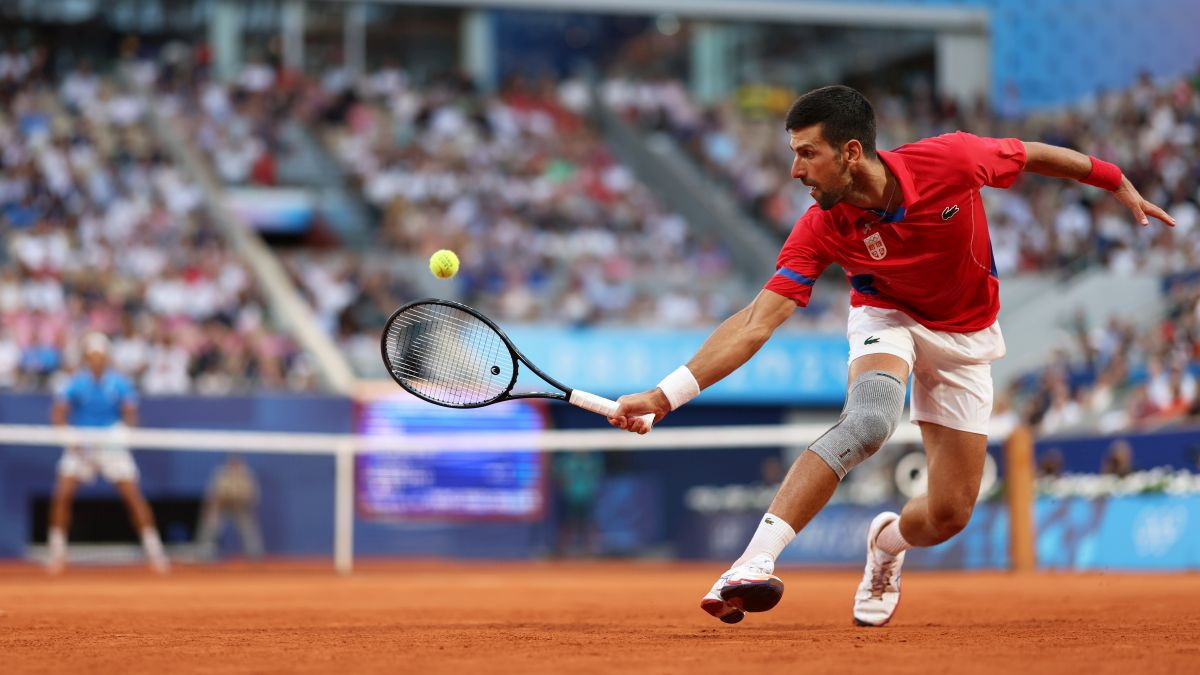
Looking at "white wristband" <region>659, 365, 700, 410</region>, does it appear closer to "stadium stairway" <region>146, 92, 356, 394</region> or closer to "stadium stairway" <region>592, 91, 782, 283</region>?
"stadium stairway" <region>146, 92, 356, 394</region>

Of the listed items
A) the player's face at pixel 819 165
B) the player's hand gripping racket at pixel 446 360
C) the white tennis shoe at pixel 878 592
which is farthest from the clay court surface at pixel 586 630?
the player's face at pixel 819 165

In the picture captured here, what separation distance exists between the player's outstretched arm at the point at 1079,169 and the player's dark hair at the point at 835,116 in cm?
88

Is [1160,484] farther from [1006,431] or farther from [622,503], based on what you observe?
[622,503]

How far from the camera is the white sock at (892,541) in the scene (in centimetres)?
647

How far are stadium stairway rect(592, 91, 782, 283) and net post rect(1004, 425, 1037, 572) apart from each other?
1045 cm

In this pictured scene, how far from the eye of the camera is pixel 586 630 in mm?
6234

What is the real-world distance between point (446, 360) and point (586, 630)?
1295mm

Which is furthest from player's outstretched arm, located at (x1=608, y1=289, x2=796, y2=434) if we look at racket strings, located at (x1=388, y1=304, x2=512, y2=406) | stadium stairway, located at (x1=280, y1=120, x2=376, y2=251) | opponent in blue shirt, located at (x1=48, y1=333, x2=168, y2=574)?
stadium stairway, located at (x1=280, y1=120, x2=376, y2=251)

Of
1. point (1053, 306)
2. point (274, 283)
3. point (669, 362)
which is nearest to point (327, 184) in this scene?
point (274, 283)

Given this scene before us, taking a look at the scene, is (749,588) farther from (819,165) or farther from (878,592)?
(819,165)

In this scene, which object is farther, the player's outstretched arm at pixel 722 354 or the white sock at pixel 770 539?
the player's outstretched arm at pixel 722 354

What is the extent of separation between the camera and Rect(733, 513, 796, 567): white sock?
17.6ft

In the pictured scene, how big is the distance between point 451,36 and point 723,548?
13.0 m

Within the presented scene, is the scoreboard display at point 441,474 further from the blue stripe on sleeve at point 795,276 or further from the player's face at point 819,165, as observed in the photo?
the player's face at point 819,165
